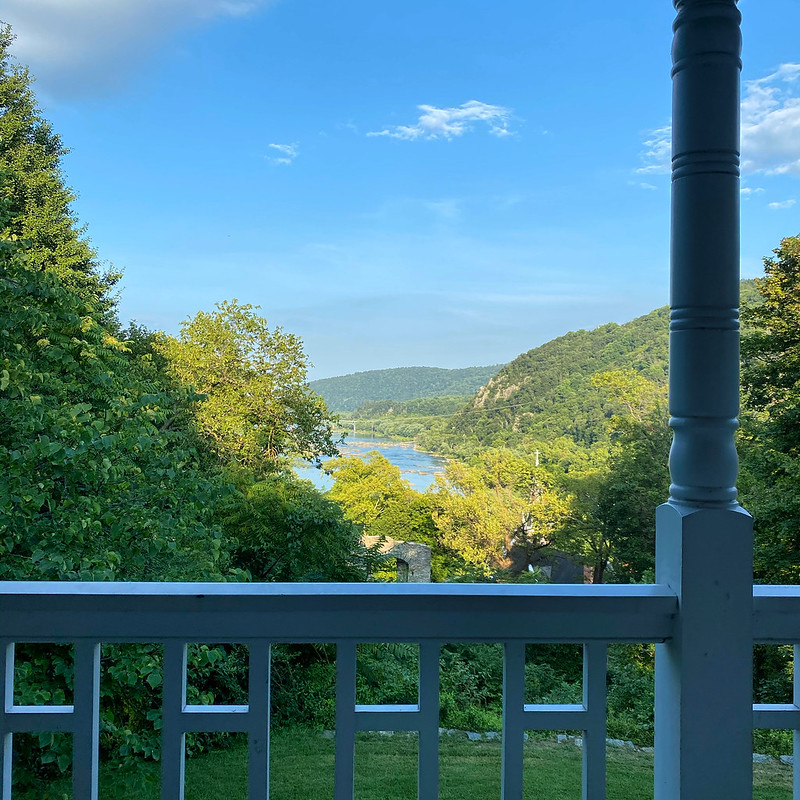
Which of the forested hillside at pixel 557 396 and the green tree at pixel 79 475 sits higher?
the forested hillside at pixel 557 396

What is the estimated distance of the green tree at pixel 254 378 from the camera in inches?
398

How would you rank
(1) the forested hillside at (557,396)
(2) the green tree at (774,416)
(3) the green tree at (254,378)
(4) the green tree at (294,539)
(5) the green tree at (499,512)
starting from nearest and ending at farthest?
1. (4) the green tree at (294,539)
2. (2) the green tree at (774,416)
3. (3) the green tree at (254,378)
4. (5) the green tree at (499,512)
5. (1) the forested hillside at (557,396)

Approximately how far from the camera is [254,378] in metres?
10.3

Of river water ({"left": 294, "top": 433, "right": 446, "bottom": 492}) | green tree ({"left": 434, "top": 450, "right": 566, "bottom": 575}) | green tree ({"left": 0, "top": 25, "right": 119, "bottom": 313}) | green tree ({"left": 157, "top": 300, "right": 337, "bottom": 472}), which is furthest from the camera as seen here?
green tree ({"left": 434, "top": 450, "right": 566, "bottom": 575})

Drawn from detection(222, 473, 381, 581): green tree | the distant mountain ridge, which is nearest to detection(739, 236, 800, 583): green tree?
detection(222, 473, 381, 581): green tree

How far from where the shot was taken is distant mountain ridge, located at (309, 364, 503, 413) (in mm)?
12148

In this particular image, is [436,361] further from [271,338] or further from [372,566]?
[372,566]

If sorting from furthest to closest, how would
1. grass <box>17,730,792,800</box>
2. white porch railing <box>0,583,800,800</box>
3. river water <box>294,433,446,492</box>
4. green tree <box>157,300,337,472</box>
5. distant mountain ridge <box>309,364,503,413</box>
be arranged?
distant mountain ridge <box>309,364,503,413</box>
river water <box>294,433,446,492</box>
green tree <box>157,300,337,472</box>
grass <box>17,730,792,800</box>
white porch railing <box>0,583,800,800</box>

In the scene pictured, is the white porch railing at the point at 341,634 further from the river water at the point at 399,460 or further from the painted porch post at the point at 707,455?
the river water at the point at 399,460

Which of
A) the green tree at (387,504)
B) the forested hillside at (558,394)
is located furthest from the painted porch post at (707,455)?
the forested hillside at (558,394)

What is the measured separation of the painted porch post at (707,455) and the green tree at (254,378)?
9.33 metres

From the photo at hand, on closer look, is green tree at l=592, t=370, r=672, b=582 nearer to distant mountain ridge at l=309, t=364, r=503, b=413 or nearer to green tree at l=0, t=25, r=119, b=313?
distant mountain ridge at l=309, t=364, r=503, b=413

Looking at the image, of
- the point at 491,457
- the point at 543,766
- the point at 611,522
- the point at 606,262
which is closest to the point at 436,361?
the point at 491,457

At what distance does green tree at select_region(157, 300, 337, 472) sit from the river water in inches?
19.9
